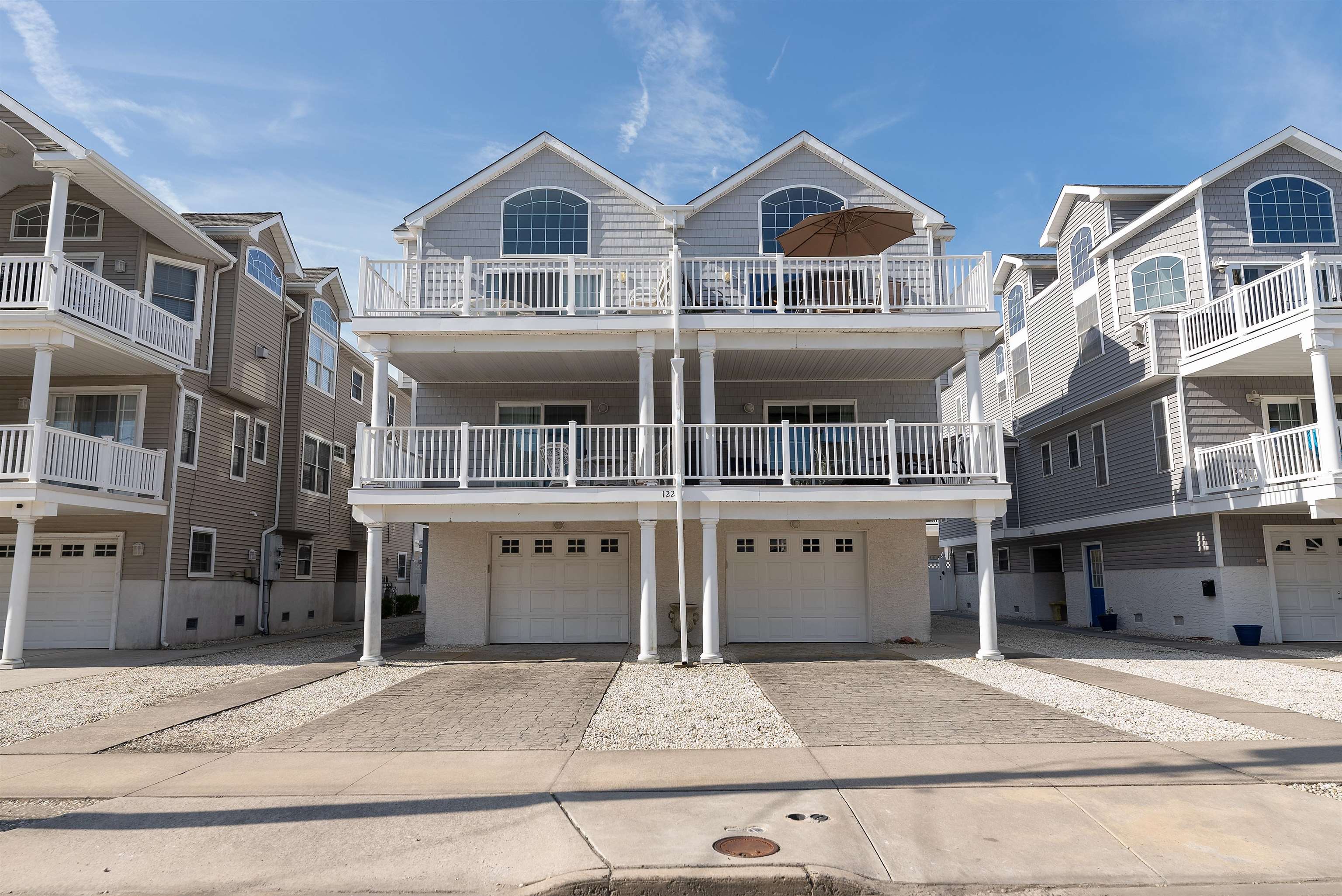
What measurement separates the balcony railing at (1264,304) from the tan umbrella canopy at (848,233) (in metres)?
6.79

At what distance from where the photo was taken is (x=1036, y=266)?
77.6 ft

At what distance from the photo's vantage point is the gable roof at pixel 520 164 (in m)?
16.5

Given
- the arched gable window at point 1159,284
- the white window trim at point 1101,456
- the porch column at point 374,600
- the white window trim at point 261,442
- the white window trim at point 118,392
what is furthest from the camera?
the white window trim at point 261,442

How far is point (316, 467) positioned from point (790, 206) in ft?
47.6

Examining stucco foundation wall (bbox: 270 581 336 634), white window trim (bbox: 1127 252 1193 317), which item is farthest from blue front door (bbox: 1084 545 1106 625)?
stucco foundation wall (bbox: 270 581 336 634)

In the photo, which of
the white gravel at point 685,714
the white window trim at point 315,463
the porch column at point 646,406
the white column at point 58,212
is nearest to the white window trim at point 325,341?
the white window trim at point 315,463

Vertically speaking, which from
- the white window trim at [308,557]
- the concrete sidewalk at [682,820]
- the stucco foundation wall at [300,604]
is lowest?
the concrete sidewalk at [682,820]

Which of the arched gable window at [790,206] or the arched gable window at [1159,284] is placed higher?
the arched gable window at [790,206]

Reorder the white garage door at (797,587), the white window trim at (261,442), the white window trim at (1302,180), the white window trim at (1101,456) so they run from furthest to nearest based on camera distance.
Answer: the white window trim at (261,442) < the white window trim at (1101,456) < the white window trim at (1302,180) < the white garage door at (797,587)

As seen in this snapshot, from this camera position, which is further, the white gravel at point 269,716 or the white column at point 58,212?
the white column at point 58,212

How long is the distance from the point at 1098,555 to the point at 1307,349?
27.0ft

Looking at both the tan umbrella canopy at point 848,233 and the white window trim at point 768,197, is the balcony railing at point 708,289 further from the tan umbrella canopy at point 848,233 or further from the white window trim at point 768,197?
→ the white window trim at point 768,197

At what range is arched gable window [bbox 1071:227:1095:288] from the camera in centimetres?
2002

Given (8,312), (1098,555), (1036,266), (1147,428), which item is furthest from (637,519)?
(1036,266)
